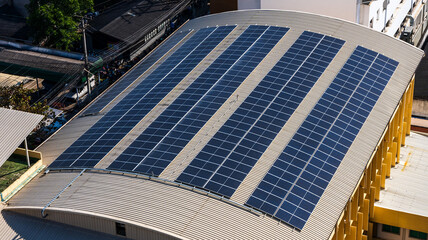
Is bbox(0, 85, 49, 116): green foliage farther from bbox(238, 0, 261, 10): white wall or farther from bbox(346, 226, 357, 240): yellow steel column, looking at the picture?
bbox(346, 226, 357, 240): yellow steel column

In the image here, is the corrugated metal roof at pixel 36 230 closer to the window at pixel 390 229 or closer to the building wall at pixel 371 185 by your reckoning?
the building wall at pixel 371 185

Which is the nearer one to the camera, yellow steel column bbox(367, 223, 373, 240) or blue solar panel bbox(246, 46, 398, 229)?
blue solar panel bbox(246, 46, 398, 229)

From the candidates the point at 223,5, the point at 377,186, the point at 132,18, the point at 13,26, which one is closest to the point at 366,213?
the point at 377,186

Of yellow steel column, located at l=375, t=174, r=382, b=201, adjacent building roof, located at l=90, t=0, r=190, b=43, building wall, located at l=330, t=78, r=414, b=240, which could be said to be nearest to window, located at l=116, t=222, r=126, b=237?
building wall, located at l=330, t=78, r=414, b=240

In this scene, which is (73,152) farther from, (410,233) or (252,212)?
(410,233)

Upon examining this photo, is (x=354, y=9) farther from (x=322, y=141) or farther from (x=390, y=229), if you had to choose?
(x=322, y=141)

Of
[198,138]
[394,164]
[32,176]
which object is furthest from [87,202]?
[394,164]
